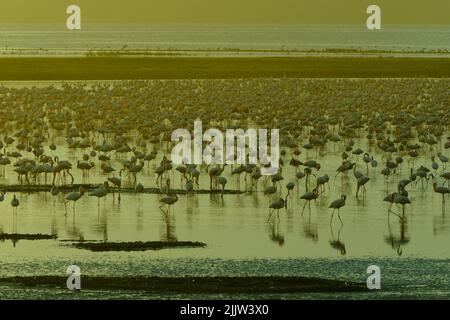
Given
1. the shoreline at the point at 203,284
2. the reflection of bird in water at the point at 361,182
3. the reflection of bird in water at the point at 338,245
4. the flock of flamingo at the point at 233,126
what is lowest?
the shoreline at the point at 203,284

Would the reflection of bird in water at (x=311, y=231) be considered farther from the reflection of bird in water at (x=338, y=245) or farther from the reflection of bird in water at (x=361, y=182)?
the reflection of bird in water at (x=361, y=182)

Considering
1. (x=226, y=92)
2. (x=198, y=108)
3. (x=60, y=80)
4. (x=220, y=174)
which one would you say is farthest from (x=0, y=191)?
(x=60, y=80)

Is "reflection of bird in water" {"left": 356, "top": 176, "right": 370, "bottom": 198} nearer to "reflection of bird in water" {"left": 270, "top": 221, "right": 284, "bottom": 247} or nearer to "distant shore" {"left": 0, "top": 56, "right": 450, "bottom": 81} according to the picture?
"reflection of bird in water" {"left": 270, "top": 221, "right": 284, "bottom": 247}

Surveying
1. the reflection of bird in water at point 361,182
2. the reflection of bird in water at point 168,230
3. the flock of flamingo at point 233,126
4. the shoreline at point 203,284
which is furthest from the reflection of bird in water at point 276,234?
the reflection of bird in water at point 361,182

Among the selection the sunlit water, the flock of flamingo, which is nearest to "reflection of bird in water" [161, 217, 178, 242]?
the sunlit water

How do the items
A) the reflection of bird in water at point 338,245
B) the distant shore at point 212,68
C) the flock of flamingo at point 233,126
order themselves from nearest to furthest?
1. the reflection of bird in water at point 338,245
2. the flock of flamingo at point 233,126
3. the distant shore at point 212,68

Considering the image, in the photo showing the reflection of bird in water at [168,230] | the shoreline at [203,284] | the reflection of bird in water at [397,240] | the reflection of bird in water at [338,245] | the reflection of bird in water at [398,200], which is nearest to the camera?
the shoreline at [203,284]

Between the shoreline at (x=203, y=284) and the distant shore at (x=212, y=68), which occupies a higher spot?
the distant shore at (x=212, y=68)
